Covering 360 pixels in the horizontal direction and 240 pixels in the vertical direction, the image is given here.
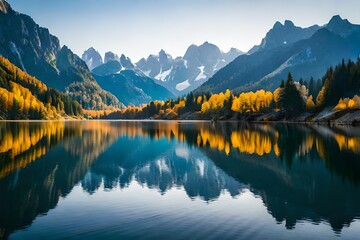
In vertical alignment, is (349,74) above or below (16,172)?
above

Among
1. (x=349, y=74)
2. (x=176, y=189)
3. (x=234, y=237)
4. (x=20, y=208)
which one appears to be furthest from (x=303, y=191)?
(x=349, y=74)

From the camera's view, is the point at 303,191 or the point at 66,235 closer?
the point at 66,235

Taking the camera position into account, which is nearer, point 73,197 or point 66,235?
point 66,235

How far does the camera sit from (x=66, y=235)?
17.2m

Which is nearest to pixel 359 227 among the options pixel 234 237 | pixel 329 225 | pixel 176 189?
pixel 329 225

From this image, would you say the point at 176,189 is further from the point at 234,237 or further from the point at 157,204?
the point at 234,237

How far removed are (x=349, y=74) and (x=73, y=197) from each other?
171 meters

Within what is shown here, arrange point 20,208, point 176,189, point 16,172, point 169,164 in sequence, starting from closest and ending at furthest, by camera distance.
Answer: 1. point 20,208
2. point 176,189
3. point 16,172
4. point 169,164

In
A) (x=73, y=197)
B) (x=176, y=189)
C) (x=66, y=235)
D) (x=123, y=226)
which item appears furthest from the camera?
(x=176, y=189)

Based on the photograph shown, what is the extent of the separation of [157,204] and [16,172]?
17.0m

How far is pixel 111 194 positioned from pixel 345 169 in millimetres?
24558

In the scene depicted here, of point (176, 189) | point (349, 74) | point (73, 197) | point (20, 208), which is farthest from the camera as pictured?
point (349, 74)

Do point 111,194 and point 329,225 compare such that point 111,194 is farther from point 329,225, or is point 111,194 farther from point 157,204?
point 329,225

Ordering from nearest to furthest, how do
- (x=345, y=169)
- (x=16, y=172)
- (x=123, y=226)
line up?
(x=123, y=226) → (x=16, y=172) → (x=345, y=169)
